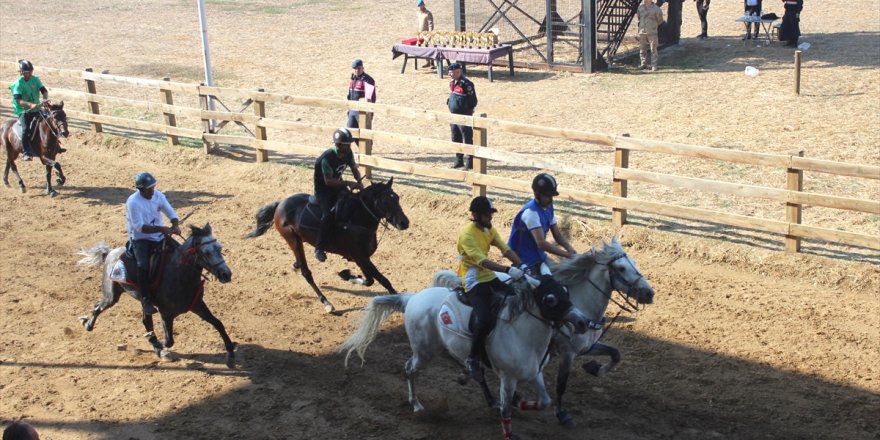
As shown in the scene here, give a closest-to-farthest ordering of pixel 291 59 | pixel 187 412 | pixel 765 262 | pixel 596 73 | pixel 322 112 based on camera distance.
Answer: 1. pixel 187 412
2. pixel 765 262
3. pixel 322 112
4. pixel 596 73
5. pixel 291 59

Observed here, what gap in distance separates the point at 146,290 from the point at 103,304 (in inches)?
40.3

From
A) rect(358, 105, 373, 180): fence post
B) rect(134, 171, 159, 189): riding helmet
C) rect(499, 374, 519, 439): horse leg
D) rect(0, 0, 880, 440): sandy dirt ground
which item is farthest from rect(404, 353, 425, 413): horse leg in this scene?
rect(358, 105, 373, 180): fence post

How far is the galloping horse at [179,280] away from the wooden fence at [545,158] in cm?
583

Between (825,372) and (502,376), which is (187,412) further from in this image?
(825,372)

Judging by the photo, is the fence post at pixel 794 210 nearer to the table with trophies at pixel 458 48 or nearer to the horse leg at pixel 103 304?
the horse leg at pixel 103 304

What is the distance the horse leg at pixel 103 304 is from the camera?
1030cm

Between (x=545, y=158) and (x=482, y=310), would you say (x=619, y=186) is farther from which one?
(x=482, y=310)

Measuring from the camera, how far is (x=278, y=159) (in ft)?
58.5

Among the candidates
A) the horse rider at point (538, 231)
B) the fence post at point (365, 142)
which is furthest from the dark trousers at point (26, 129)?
the horse rider at point (538, 231)

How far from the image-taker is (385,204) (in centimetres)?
1080

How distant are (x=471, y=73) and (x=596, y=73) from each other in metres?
3.67

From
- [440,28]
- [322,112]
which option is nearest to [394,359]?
[322,112]

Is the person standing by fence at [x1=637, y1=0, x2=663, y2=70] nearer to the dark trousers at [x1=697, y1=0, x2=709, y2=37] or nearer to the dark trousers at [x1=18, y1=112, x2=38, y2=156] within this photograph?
the dark trousers at [x1=697, y1=0, x2=709, y2=37]

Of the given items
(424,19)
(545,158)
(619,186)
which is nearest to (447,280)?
(619,186)
